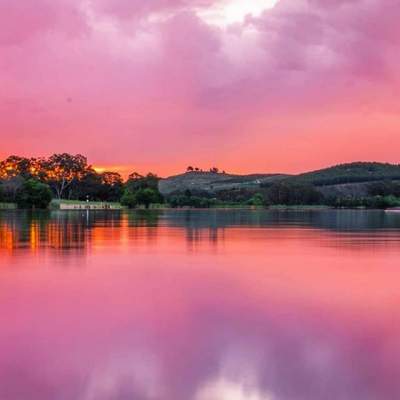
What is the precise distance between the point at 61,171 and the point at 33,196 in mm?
40427

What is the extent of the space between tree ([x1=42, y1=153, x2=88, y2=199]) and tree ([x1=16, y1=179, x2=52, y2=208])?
35.1 meters

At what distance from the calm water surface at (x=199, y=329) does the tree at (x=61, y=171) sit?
14779 centimetres

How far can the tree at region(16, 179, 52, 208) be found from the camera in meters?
131

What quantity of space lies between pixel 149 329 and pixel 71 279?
769 cm

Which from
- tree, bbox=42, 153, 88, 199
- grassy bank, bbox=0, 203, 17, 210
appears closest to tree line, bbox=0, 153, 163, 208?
tree, bbox=42, 153, 88, 199

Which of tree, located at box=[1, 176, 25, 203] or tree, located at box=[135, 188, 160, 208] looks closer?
tree, located at box=[1, 176, 25, 203]

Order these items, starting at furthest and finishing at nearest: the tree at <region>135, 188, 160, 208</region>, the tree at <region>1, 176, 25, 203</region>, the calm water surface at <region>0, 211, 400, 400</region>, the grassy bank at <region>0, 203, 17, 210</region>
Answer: the tree at <region>135, 188, 160, 208</region>, the tree at <region>1, 176, 25, 203</region>, the grassy bank at <region>0, 203, 17, 210</region>, the calm water surface at <region>0, 211, 400, 400</region>

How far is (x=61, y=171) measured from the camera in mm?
171000

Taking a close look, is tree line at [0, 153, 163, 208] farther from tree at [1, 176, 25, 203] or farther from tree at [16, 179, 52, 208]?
tree at [16, 179, 52, 208]

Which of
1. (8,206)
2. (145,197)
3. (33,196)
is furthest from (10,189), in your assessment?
(145,197)

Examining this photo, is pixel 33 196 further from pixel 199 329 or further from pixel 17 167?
pixel 199 329

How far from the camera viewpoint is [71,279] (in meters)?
20.3

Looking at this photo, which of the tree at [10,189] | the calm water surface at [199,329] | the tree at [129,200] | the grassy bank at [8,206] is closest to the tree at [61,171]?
the tree at [129,200]

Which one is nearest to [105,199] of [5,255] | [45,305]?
[5,255]
